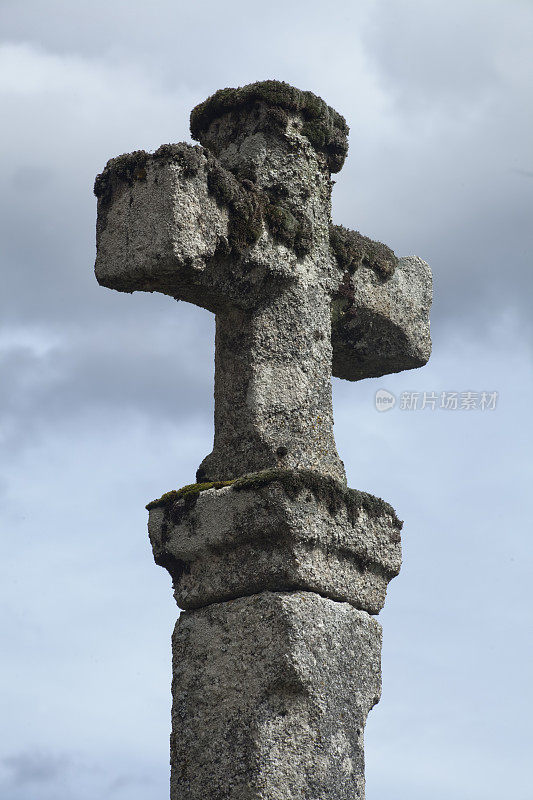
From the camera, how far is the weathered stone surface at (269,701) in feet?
24.4

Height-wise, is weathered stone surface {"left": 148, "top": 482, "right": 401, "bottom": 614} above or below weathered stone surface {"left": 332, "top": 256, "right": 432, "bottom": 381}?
below

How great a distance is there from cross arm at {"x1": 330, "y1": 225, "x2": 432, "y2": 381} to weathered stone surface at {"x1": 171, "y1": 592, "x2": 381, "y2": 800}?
7.19 ft

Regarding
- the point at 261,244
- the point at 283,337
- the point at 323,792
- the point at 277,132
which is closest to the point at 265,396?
the point at 283,337

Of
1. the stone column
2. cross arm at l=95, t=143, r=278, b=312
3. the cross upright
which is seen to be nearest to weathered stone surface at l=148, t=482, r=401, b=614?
the stone column

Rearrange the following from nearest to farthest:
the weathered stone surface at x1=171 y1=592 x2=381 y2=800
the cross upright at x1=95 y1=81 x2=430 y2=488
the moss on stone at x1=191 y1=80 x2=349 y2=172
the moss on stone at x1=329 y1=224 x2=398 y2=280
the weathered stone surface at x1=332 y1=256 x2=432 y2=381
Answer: the weathered stone surface at x1=171 y1=592 x2=381 y2=800 → the cross upright at x1=95 y1=81 x2=430 y2=488 → the moss on stone at x1=191 y1=80 x2=349 y2=172 → the moss on stone at x1=329 y1=224 x2=398 y2=280 → the weathered stone surface at x1=332 y1=256 x2=432 y2=381

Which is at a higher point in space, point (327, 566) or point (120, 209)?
point (120, 209)

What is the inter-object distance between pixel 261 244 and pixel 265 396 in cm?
95

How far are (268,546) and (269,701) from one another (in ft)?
2.83

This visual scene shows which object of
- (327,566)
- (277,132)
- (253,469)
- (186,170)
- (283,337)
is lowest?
(327,566)

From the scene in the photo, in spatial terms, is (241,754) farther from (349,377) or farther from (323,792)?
(349,377)

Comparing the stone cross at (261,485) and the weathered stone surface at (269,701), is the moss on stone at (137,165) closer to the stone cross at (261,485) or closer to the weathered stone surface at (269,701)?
the stone cross at (261,485)

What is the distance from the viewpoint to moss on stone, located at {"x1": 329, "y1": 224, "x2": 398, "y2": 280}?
892cm

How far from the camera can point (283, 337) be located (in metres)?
8.27

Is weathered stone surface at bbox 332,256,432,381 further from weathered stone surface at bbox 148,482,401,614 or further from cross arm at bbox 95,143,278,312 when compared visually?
weathered stone surface at bbox 148,482,401,614
